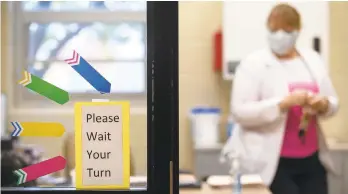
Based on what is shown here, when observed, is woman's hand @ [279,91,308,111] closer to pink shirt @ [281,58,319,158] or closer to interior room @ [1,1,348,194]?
pink shirt @ [281,58,319,158]

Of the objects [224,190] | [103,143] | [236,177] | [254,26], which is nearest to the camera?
[103,143]

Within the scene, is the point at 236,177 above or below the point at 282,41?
below

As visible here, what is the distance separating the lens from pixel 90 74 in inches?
35.3

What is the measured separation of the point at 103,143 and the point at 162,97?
0.43ft

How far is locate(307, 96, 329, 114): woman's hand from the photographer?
7.64 feet

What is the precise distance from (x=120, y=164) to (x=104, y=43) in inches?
82.1

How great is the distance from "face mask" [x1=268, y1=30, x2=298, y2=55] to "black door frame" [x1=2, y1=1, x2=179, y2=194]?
160 centimetres

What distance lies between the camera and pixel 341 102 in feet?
9.66

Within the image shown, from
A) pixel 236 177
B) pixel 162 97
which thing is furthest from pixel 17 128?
pixel 236 177

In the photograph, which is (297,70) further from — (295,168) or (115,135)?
(115,135)

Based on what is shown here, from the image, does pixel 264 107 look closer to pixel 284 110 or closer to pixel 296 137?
pixel 284 110

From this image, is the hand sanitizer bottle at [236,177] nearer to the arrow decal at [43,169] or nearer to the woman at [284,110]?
the woman at [284,110]

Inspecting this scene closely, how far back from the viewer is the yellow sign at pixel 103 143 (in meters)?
0.86

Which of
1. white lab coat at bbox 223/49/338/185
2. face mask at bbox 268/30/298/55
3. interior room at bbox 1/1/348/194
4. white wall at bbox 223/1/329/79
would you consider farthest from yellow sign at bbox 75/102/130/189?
Answer: white wall at bbox 223/1/329/79
